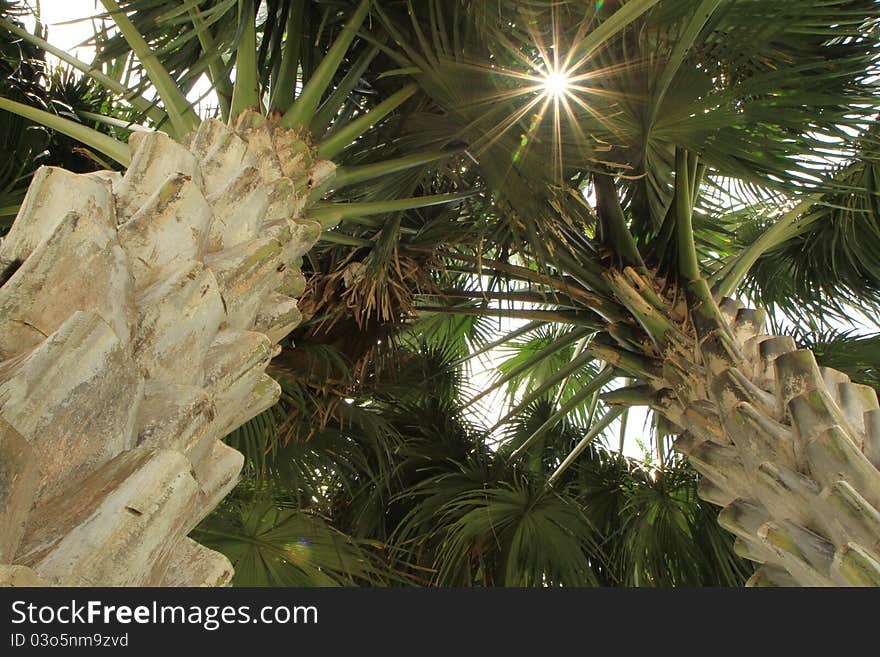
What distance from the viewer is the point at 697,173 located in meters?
2.72

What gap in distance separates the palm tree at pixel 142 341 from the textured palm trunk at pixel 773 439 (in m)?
1.01

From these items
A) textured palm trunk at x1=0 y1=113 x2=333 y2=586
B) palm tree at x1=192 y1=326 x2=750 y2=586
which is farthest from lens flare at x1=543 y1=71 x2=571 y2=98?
palm tree at x1=192 y1=326 x2=750 y2=586

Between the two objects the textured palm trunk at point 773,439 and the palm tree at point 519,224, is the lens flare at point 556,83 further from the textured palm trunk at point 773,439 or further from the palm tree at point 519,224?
the textured palm trunk at point 773,439

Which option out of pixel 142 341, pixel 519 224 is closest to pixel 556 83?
pixel 519 224

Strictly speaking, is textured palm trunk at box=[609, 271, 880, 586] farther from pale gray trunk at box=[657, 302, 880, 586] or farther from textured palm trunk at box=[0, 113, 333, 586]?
textured palm trunk at box=[0, 113, 333, 586]

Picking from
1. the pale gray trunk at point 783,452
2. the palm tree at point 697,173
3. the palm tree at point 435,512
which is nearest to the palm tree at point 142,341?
the palm tree at point 697,173

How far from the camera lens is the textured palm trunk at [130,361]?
2.26 feet

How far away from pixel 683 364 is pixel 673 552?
143 centimetres

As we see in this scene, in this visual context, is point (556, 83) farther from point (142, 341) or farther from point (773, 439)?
point (142, 341)

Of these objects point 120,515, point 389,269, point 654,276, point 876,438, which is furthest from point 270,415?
point 120,515

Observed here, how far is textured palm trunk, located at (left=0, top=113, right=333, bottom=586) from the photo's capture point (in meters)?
0.69

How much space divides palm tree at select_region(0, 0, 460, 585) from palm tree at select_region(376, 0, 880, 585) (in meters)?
0.64

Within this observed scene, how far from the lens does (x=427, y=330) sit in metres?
4.56

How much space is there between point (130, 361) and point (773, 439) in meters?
1.34
